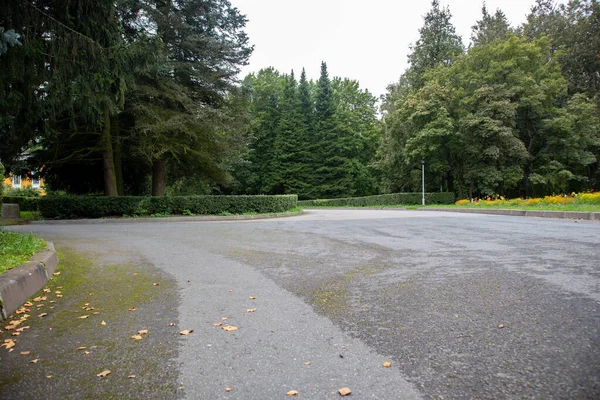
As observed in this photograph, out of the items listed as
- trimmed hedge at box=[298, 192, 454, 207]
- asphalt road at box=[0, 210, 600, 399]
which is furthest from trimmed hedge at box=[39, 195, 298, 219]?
trimmed hedge at box=[298, 192, 454, 207]

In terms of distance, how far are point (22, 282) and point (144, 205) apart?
556 inches

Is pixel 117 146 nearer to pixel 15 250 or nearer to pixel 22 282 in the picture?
pixel 15 250

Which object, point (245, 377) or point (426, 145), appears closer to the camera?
point (245, 377)

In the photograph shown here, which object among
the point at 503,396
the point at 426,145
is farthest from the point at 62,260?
the point at 426,145

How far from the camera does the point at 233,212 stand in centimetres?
1903

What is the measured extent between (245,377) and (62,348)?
160 centimetres

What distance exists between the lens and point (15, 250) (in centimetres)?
570

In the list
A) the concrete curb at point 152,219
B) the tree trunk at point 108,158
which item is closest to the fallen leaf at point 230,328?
the concrete curb at point 152,219

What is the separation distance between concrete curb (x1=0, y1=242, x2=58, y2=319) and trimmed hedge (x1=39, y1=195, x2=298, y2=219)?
41.4ft

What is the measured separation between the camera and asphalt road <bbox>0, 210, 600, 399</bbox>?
7.34 ft

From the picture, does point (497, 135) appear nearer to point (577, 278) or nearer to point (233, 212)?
point (233, 212)

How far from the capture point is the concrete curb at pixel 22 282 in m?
3.79

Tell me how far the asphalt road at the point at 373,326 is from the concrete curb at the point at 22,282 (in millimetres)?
537

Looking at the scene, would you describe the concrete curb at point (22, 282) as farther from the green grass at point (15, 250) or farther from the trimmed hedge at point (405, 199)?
the trimmed hedge at point (405, 199)
